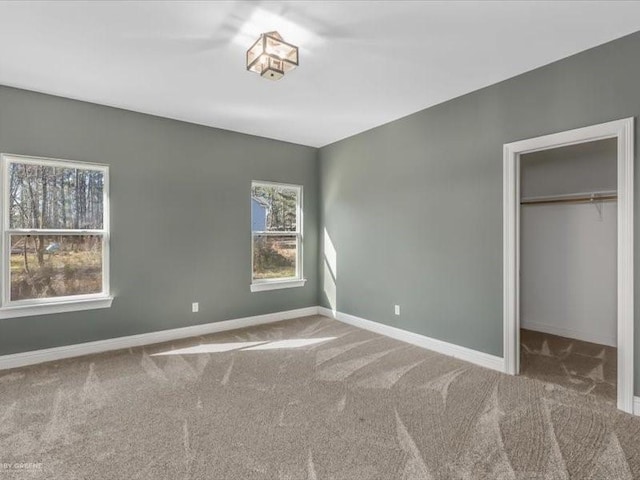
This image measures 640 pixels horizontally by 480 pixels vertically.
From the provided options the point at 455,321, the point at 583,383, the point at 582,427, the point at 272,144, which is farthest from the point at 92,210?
the point at 583,383

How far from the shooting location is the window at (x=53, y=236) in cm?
330

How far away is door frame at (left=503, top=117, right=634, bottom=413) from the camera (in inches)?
95.9

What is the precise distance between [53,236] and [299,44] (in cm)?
312

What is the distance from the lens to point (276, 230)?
5098 mm

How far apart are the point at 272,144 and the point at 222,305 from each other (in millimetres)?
2399

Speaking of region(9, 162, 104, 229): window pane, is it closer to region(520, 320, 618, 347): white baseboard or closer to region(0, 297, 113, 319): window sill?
region(0, 297, 113, 319): window sill

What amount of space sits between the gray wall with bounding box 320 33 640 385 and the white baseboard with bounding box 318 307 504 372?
0.07m

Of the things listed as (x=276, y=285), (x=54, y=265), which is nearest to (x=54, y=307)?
(x=54, y=265)

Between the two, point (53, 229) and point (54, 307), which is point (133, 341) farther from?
point (53, 229)

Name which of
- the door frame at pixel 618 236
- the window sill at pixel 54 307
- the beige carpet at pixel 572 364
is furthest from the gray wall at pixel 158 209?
the beige carpet at pixel 572 364

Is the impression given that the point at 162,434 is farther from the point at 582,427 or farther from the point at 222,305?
the point at 582,427

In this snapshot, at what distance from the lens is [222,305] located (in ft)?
14.9

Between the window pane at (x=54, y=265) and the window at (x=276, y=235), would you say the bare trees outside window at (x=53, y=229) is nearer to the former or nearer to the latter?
the window pane at (x=54, y=265)

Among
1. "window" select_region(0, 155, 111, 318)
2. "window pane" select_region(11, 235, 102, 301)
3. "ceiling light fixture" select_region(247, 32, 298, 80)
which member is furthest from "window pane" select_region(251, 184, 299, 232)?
"ceiling light fixture" select_region(247, 32, 298, 80)
